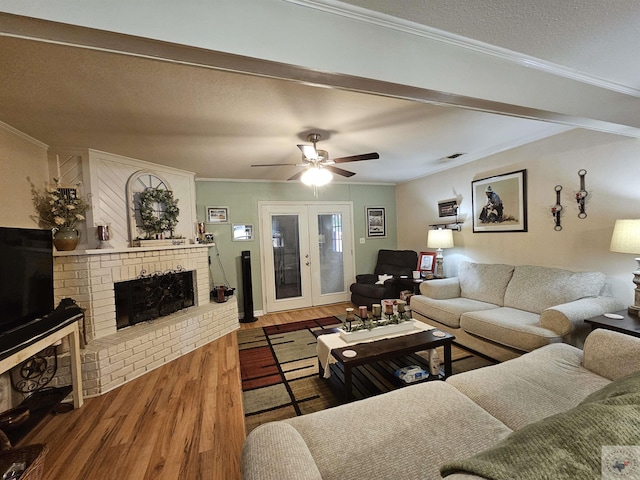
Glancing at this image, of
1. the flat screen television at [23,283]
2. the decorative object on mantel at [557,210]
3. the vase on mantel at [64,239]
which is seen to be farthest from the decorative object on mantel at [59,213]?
the decorative object on mantel at [557,210]

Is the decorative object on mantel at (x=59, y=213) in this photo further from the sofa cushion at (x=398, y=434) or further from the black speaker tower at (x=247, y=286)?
the sofa cushion at (x=398, y=434)

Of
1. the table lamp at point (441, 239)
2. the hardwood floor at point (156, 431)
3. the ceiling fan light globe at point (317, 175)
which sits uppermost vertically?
the ceiling fan light globe at point (317, 175)

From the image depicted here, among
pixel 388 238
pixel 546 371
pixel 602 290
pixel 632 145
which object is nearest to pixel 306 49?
pixel 546 371

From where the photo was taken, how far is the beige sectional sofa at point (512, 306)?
227cm

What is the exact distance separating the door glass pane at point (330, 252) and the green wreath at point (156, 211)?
8.08ft

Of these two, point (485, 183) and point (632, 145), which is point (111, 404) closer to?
point (485, 183)

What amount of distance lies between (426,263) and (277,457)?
3962 millimetres

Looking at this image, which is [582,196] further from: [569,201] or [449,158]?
[449,158]

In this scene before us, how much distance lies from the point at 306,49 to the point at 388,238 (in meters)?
4.79

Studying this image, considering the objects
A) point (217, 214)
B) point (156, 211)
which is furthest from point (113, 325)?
point (217, 214)

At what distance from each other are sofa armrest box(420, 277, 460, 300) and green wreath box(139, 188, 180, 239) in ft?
11.4

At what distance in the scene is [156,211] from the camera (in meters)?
3.40

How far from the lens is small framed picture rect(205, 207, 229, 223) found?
4.31m

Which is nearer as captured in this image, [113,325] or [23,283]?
[23,283]
